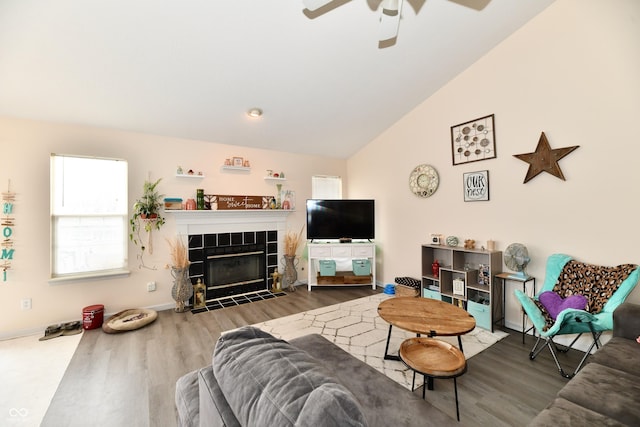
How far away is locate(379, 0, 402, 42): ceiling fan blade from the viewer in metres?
1.87

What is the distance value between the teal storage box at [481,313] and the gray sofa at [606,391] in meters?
1.12

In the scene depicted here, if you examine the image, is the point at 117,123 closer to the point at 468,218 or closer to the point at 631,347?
the point at 468,218

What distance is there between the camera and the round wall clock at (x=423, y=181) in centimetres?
383

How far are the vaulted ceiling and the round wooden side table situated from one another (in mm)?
2789

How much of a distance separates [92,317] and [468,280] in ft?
14.6

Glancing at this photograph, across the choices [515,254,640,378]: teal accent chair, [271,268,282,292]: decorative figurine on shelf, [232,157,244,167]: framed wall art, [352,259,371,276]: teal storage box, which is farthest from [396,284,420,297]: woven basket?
[232,157,244,167]: framed wall art

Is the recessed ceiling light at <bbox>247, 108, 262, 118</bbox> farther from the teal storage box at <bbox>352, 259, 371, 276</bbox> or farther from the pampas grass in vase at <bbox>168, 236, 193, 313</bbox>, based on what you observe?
the teal storage box at <bbox>352, 259, 371, 276</bbox>

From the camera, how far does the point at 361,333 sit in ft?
9.69

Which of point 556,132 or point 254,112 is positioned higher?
point 254,112

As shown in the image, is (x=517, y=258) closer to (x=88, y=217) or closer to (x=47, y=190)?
(x=88, y=217)

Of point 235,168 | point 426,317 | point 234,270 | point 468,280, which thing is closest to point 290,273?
point 234,270

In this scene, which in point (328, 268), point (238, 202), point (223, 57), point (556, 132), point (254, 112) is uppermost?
point (223, 57)

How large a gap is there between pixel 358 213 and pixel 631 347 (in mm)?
3337

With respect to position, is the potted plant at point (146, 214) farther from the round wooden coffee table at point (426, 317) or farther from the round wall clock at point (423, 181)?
the round wall clock at point (423, 181)
